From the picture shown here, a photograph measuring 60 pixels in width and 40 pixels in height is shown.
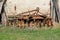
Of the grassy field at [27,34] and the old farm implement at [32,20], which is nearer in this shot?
the grassy field at [27,34]

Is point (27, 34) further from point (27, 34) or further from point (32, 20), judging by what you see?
point (32, 20)

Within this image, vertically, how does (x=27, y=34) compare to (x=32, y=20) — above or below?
below

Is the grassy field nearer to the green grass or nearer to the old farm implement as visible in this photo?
the green grass

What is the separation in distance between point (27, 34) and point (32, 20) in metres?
2.60

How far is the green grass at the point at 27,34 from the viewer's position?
1087cm

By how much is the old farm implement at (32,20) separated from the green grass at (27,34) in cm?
101

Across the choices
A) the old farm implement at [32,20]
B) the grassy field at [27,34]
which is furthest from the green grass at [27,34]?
the old farm implement at [32,20]

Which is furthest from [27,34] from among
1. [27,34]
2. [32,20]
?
[32,20]

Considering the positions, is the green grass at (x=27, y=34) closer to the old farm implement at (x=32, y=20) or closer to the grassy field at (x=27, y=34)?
the grassy field at (x=27, y=34)

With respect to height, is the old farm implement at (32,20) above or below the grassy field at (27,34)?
above

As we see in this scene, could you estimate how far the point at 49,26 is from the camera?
13.4 meters

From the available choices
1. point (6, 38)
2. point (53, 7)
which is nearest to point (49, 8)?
point (53, 7)

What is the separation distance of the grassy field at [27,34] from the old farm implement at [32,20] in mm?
1001

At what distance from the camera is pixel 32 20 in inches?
554
